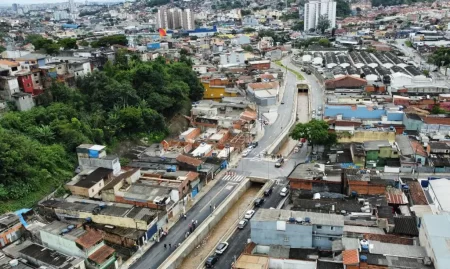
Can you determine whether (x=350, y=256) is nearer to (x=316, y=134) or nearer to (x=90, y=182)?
(x=316, y=134)

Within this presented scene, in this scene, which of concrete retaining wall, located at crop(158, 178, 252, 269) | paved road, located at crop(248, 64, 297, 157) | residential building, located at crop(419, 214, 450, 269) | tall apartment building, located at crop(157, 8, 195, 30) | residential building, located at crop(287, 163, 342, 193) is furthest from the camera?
tall apartment building, located at crop(157, 8, 195, 30)

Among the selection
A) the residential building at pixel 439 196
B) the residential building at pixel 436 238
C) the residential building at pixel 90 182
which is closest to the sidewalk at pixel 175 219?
the residential building at pixel 90 182

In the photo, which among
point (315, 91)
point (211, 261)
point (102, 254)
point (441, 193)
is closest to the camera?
point (102, 254)

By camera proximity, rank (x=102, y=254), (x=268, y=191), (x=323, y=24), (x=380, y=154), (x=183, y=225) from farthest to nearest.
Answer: (x=323, y=24) < (x=380, y=154) < (x=268, y=191) < (x=183, y=225) < (x=102, y=254)

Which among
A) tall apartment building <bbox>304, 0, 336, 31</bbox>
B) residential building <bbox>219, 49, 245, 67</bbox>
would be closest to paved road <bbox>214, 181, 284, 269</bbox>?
residential building <bbox>219, 49, 245, 67</bbox>

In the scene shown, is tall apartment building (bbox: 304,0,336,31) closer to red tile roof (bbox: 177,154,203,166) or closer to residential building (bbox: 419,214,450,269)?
red tile roof (bbox: 177,154,203,166)

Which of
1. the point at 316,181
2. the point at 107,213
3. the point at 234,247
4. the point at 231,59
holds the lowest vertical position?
the point at 234,247

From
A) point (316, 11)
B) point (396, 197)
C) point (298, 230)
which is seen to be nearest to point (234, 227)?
point (298, 230)

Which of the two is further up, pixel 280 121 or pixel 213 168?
pixel 213 168
